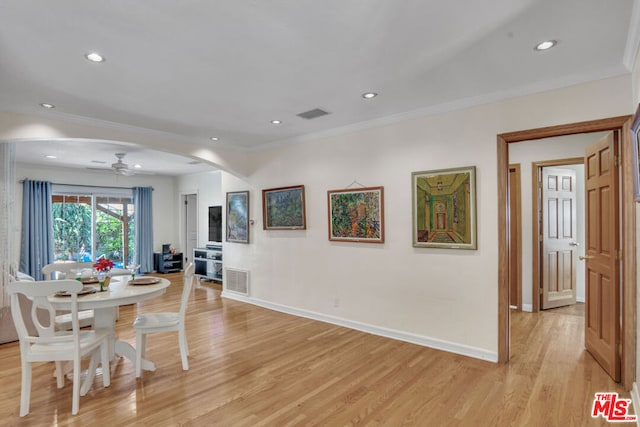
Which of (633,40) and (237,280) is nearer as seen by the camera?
(633,40)

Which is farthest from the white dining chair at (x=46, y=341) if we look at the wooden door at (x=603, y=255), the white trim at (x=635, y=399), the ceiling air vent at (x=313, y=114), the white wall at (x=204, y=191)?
the white wall at (x=204, y=191)

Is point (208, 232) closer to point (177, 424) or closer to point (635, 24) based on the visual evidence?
point (177, 424)

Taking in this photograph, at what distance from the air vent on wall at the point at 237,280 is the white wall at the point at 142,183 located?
13.2 feet

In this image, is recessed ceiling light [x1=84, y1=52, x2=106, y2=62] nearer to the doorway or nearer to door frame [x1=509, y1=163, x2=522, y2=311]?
door frame [x1=509, y1=163, x2=522, y2=311]

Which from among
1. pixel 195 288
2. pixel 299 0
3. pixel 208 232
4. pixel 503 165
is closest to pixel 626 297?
pixel 503 165

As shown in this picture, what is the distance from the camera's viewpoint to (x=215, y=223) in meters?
7.83

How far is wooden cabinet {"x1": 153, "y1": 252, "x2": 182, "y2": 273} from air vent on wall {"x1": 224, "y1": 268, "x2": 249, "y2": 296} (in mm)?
3492

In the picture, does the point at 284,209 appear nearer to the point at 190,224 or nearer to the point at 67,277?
the point at 67,277

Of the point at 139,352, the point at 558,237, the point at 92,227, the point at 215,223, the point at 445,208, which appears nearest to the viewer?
the point at 139,352

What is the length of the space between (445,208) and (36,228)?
7821 mm

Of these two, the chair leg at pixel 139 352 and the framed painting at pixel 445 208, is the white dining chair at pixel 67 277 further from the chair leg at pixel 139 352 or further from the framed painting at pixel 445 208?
the framed painting at pixel 445 208

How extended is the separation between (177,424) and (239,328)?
2.05 meters

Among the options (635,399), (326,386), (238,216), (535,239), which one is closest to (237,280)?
(238,216)

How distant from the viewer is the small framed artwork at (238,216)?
5.69m
